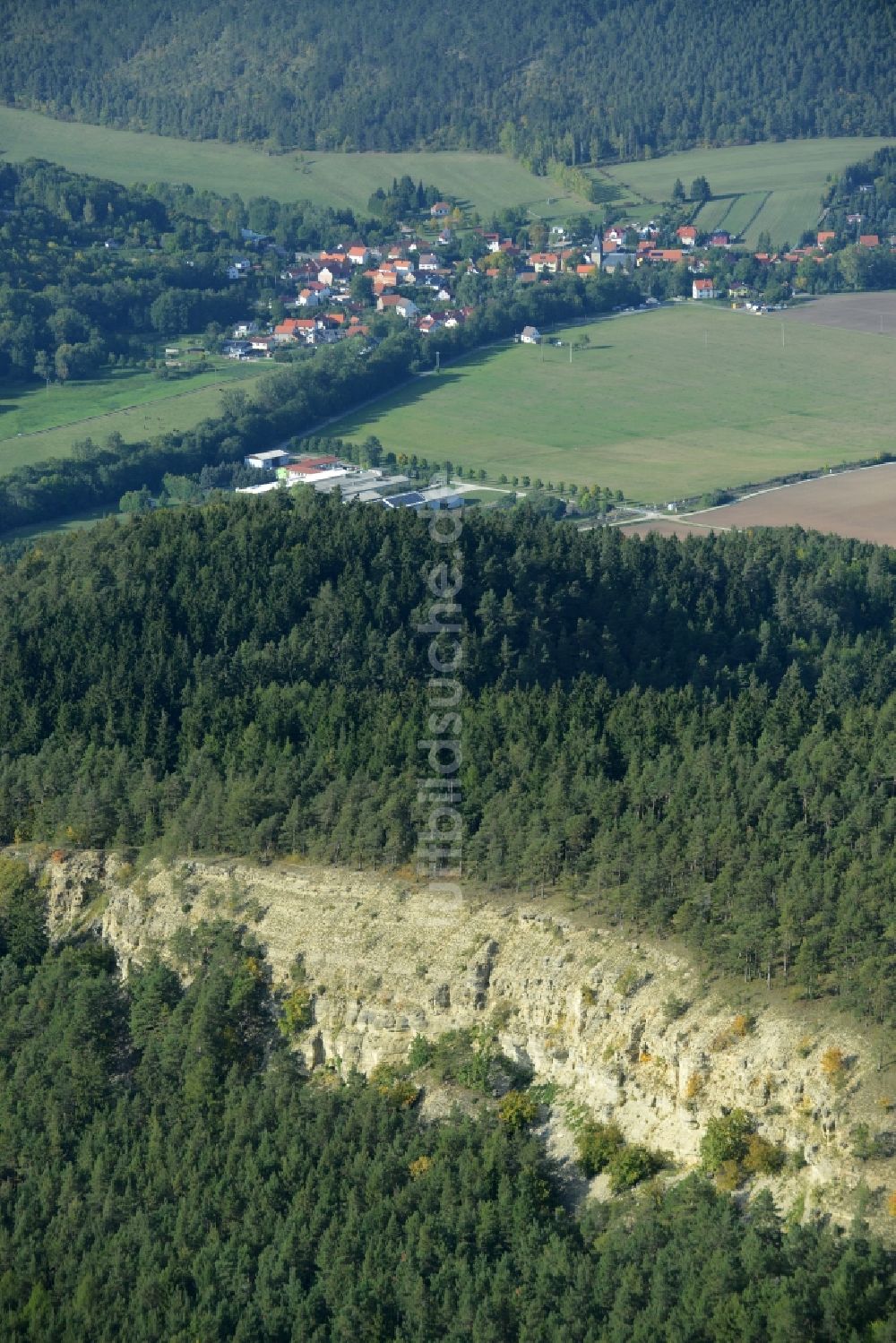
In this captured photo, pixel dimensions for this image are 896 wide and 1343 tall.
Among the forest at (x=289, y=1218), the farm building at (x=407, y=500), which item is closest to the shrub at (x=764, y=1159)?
the forest at (x=289, y=1218)

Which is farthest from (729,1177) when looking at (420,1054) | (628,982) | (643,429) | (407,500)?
(643,429)

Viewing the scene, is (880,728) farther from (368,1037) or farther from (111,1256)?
(111,1256)

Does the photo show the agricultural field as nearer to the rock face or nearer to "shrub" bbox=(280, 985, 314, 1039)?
the rock face

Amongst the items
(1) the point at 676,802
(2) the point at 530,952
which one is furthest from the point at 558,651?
(2) the point at 530,952

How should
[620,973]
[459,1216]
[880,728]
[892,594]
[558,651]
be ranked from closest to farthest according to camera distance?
[459,1216], [620,973], [880,728], [558,651], [892,594]

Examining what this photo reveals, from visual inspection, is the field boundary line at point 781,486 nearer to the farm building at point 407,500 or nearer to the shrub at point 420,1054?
the farm building at point 407,500
